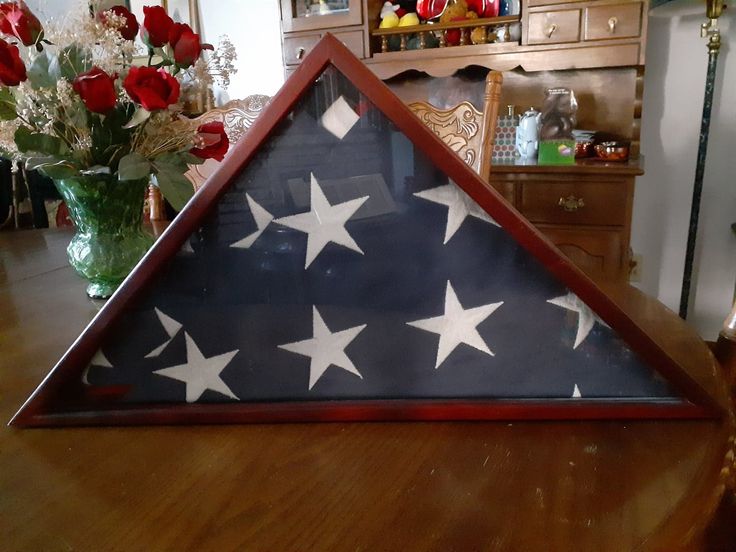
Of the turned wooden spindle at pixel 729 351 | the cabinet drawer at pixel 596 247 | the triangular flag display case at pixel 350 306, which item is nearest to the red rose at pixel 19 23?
the triangular flag display case at pixel 350 306

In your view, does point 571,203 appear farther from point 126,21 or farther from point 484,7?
point 126,21

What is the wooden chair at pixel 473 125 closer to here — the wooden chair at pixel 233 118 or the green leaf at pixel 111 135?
the wooden chair at pixel 233 118

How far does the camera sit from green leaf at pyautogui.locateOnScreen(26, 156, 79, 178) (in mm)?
761

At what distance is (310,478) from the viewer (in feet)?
1.40

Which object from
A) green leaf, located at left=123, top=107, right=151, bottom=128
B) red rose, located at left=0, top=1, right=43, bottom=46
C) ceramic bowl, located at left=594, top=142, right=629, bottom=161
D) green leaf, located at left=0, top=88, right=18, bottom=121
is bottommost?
ceramic bowl, located at left=594, top=142, right=629, bottom=161

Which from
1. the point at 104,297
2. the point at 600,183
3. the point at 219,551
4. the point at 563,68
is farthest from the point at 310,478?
the point at 563,68

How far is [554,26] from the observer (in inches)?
71.4

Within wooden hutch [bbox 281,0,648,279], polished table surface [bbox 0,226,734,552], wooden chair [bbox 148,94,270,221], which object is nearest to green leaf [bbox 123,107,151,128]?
polished table surface [bbox 0,226,734,552]

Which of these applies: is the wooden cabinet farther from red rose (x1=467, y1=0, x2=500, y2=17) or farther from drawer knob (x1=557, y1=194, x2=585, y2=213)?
red rose (x1=467, y1=0, x2=500, y2=17)

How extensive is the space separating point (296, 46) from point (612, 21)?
114cm

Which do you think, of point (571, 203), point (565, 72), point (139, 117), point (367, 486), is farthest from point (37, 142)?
point (565, 72)

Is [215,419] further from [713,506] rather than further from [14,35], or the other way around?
[14,35]

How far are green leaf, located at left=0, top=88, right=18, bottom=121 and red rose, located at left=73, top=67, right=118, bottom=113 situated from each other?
0.14 metres

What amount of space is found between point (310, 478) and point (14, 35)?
2.40 ft
